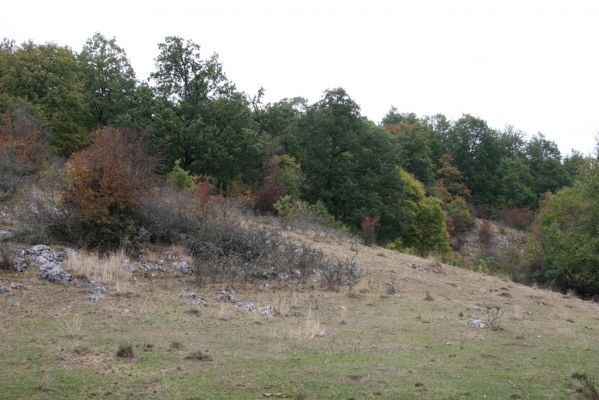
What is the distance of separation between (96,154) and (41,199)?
8.26ft

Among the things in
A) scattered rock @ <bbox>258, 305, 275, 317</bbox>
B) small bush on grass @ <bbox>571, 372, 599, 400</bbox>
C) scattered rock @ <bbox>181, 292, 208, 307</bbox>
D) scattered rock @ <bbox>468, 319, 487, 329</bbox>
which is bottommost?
scattered rock @ <bbox>181, 292, 208, 307</bbox>

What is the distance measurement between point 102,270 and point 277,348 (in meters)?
6.26

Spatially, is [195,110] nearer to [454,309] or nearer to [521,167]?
[454,309]

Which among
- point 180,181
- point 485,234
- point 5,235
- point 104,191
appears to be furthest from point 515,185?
point 5,235

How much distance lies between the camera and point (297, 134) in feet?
150

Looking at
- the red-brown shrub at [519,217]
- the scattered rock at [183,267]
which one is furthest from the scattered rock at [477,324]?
the red-brown shrub at [519,217]

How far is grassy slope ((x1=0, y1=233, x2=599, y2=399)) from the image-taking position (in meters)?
7.10

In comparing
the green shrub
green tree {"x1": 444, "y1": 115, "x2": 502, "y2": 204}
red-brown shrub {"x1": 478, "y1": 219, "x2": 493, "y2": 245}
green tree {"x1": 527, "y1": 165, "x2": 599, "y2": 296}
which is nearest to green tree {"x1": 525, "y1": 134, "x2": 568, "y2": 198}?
green tree {"x1": 444, "y1": 115, "x2": 502, "y2": 204}

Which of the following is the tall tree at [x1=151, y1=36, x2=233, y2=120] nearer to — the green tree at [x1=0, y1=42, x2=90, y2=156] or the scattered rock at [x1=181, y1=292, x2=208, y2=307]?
the green tree at [x1=0, y1=42, x2=90, y2=156]

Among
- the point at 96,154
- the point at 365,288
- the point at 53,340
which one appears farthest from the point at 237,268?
the point at 53,340

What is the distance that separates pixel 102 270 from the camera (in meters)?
13.8

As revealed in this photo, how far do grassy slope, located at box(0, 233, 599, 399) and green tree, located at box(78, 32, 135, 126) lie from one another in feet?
97.0

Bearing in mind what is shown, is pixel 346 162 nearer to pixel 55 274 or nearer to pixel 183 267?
pixel 183 267

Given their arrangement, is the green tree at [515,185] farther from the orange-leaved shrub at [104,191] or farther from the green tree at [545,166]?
Result: the orange-leaved shrub at [104,191]
